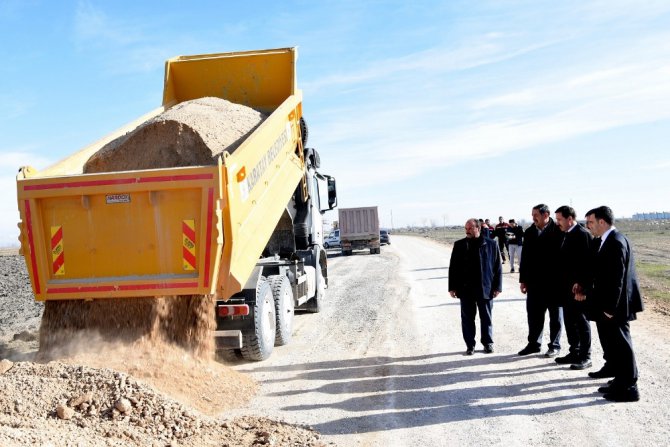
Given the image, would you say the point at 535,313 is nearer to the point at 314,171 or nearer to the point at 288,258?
the point at 288,258

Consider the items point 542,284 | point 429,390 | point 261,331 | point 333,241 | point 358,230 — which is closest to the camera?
point 429,390

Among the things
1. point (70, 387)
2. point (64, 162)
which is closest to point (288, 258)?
point (64, 162)

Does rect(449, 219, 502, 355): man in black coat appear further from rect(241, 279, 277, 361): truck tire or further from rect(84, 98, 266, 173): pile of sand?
rect(84, 98, 266, 173): pile of sand

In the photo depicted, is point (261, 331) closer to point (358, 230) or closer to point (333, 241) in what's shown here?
point (358, 230)

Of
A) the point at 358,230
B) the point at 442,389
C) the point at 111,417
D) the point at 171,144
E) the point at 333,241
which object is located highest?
Answer: the point at 171,144

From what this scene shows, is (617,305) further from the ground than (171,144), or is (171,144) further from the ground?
(171,144)

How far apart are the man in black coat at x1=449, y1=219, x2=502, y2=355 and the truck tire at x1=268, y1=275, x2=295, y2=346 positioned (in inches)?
91.4

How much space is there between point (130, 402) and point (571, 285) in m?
5.00

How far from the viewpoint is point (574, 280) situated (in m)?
6.70

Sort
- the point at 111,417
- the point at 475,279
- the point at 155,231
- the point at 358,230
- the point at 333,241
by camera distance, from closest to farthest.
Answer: the point at 111,417, the point at 155,231, the point at 475,279, the point at 358,230, the point at 333,241

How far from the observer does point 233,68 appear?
9.63m

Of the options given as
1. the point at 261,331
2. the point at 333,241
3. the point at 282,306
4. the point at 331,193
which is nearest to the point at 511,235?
the point at 331,193

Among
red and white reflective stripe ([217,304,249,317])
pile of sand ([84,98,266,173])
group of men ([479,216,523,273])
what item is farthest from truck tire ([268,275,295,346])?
group of men ([479,216,523,273])

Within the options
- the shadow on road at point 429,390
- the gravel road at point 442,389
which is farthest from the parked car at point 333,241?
the shadow on road at point 429,390
